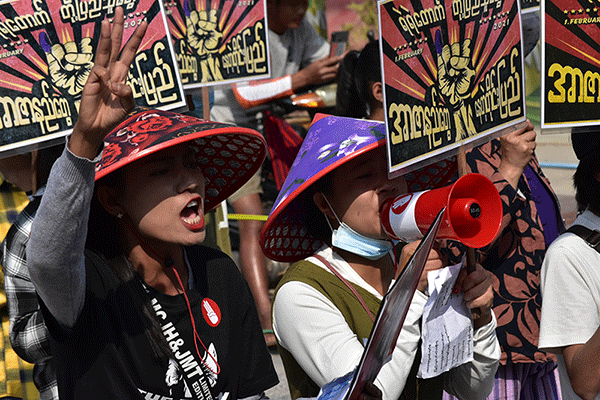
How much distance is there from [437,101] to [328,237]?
671 millimetres

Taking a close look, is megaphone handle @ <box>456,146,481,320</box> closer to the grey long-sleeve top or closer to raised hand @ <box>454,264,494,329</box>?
raised hand @ <box>454,264,494,329</box>

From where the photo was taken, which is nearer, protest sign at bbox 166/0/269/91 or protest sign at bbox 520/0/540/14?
protest sign at bbox 520/0/540/14

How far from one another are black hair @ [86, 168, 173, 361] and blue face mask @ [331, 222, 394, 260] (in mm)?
655

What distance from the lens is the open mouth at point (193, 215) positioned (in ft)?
7.52

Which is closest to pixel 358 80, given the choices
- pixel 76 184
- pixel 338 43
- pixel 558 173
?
pixel 338 43

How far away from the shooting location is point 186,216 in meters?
2.31

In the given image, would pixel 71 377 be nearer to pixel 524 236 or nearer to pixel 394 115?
pixel 394 115

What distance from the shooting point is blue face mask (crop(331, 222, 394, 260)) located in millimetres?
2465

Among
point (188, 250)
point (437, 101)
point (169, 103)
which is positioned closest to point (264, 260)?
point (169, 103)

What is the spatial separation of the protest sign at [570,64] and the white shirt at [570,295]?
1.32ft

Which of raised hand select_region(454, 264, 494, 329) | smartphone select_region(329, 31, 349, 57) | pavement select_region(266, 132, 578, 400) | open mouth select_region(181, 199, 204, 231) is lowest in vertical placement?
pavement select_region(266, 132, 578, 400)

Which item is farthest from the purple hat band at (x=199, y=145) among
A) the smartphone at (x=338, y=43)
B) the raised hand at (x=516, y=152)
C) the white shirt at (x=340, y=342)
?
the smartphone at (x=338, y=43)

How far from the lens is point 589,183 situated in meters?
2.63

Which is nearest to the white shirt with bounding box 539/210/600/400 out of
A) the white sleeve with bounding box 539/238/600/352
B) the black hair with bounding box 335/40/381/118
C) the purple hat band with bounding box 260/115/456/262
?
the white sleeve with bounding box 539/238/600/352
